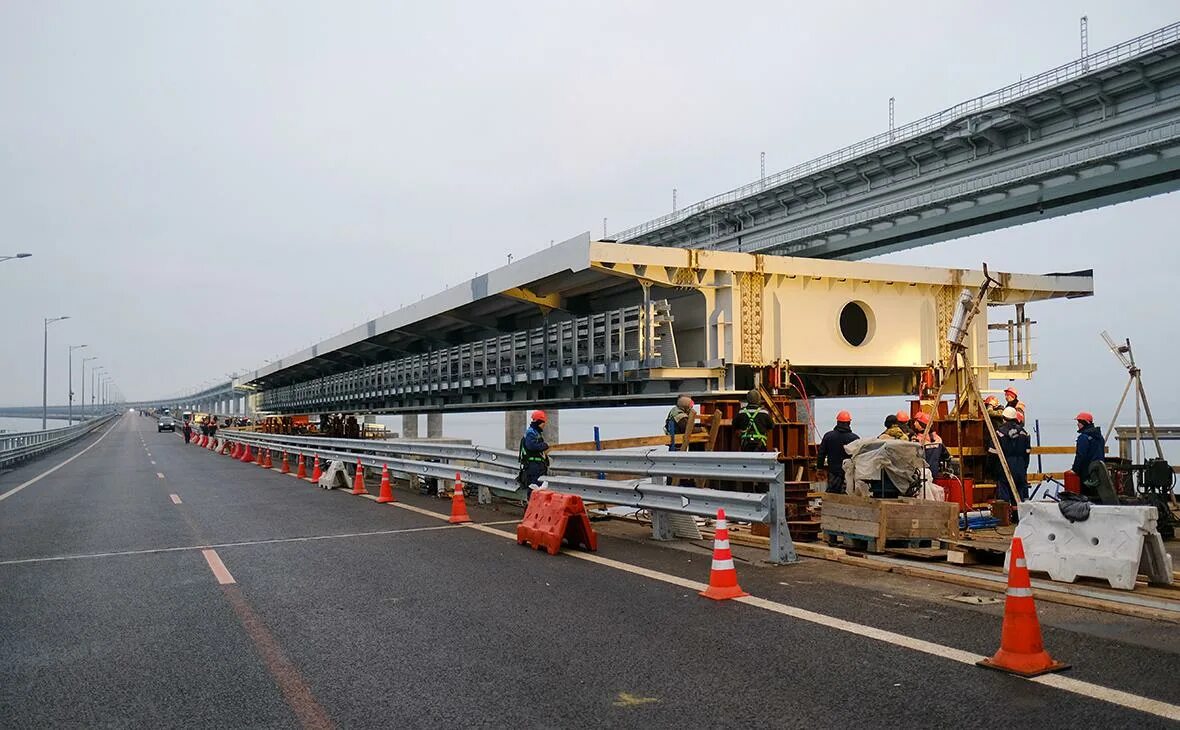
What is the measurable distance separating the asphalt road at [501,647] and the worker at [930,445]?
5320 millimetres

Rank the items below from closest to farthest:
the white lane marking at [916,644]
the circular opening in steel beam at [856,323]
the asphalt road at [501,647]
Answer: the white lane marking at [916,644] → the asphalt road at [501,647] → the circular opening in steel beam at [856,323]

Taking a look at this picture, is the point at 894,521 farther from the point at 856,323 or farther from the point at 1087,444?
the point at 856,323

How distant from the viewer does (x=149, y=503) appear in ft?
52.8

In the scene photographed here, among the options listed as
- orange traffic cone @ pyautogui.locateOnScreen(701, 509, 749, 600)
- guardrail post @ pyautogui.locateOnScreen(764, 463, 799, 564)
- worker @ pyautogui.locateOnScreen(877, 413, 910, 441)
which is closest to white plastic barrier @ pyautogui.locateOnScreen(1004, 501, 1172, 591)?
guardrail post @ pyautogui.locateOnScreen(764, 463, 799, 564)

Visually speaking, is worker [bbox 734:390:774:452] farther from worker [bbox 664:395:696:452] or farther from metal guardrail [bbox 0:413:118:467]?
metal guardrail [bbox 0:413:118:467]

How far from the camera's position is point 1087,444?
37.9 feet

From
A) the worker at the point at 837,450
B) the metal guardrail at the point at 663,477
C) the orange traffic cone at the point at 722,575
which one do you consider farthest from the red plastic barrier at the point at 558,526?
the worker at the point at 837,450

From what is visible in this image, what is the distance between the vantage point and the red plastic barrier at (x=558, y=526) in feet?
29.8

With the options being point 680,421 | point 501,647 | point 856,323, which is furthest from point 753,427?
point 856,323

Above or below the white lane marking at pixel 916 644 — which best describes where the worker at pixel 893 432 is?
above

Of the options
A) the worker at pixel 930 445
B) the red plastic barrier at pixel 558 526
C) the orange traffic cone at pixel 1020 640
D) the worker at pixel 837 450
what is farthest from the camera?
the worker at pixel 930 445

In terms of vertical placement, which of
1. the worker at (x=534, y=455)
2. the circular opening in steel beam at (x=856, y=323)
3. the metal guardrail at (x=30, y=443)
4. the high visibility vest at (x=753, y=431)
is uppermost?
the circular opening in steel beam at (x=856, y=323)

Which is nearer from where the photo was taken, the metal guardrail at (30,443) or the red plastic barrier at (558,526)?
the red plastic barrier at (558,526)

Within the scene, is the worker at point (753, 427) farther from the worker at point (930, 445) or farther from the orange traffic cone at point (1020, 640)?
the orange traffic cone at point (1020, 640)
